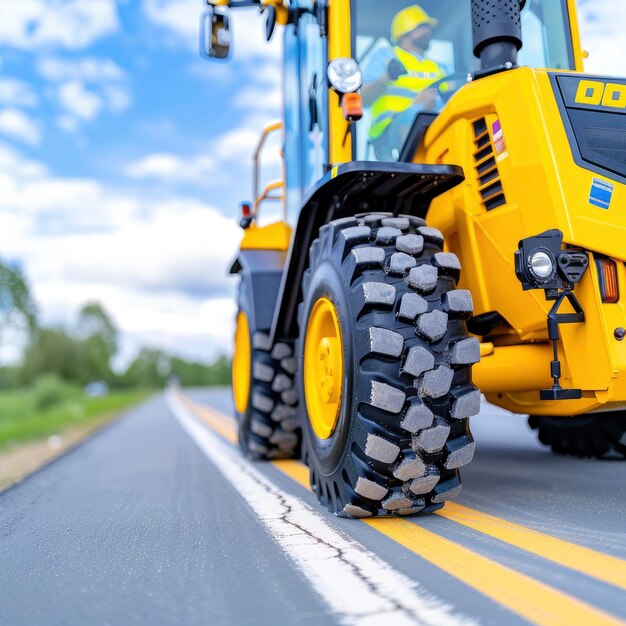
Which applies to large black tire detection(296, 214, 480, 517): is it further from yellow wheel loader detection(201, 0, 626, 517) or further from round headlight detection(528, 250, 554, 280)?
round headlight detection(528, 250, 554, 280)

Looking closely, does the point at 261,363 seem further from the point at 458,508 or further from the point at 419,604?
the point at 419,604

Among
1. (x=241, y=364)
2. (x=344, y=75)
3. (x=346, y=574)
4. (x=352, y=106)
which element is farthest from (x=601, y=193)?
(x=241, y=364)

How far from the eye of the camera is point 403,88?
4090mm

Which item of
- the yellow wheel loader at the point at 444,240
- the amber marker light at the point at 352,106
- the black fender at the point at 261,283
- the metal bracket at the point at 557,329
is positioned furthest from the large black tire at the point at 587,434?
the amber marker light at the point at 352,106

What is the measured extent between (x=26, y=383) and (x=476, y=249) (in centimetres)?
8185

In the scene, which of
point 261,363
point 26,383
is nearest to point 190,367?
point 26,383

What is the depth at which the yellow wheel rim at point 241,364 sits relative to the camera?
5832mm

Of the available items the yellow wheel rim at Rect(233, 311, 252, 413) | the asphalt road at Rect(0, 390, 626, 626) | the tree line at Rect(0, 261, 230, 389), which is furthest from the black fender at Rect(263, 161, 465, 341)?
the tree line at Rect(0, 261, 230, 389)

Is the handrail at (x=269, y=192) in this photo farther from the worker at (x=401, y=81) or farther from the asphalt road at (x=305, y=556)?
the asphalt road at (x=305, y=556)

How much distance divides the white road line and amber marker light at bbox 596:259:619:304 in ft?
4.78

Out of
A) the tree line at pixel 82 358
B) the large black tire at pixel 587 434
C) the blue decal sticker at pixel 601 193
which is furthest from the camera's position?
the tree line at pixel 82 358

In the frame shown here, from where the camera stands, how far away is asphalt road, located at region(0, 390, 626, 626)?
75.4 inches

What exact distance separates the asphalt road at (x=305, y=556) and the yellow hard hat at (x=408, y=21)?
275 cm

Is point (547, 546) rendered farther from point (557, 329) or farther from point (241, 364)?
point (241, 364)
